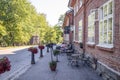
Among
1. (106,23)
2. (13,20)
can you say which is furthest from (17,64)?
(13,20)

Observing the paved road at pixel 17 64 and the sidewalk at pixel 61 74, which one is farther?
the paved road at pixel 17 64

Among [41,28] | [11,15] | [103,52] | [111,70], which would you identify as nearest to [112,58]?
[111,70]

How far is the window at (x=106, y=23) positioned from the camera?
399 inches

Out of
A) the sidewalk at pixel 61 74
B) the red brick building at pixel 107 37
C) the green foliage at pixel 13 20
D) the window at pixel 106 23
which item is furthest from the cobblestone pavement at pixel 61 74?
the green foliage at pixel 13 20

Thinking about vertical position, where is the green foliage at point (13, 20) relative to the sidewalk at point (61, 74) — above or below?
above

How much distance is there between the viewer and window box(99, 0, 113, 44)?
33.3ft

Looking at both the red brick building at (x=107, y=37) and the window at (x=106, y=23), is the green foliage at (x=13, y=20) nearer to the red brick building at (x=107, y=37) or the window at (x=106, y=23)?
the red brick building at (x=107, y=37)

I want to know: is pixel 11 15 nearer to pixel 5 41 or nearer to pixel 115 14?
pixel 5 41

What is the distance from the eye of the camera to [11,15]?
53.7 m

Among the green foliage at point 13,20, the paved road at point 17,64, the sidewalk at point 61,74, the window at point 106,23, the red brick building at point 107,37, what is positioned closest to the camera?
the red brick building at point 107,37

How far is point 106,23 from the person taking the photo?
10.9m

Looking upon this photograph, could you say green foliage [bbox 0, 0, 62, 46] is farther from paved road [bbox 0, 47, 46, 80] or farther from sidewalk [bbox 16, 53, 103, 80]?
sidewalk [bbox 16, 53, 103, 80]

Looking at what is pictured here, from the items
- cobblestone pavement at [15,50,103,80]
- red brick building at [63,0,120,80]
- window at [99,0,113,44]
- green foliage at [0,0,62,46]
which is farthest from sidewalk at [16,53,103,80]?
green foliage at [0,0,62,46]

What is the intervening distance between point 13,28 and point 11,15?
293 cm
